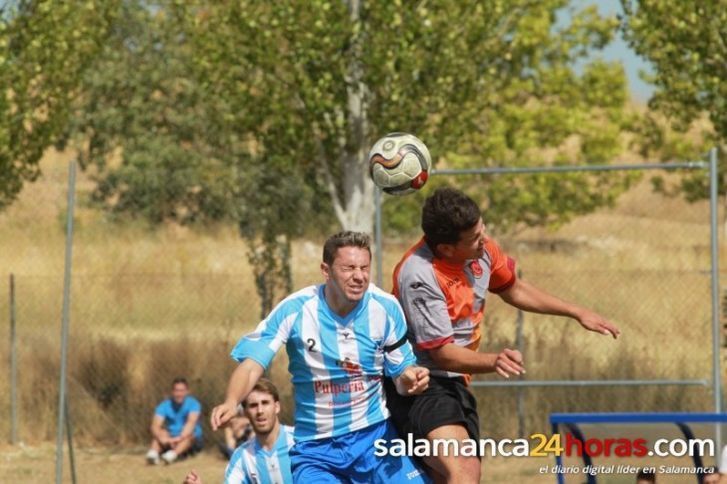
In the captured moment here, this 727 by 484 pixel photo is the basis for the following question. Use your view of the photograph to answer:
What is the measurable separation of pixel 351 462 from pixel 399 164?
2.87 metres

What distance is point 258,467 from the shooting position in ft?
25.5

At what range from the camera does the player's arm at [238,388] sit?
576cm

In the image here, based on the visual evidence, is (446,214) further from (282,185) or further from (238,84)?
(282,185)

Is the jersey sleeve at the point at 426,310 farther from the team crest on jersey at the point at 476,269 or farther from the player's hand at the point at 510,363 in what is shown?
the player's hand at the point at 510,363

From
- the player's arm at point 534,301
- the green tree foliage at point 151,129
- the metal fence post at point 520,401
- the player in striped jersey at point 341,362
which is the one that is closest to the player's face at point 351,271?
the player in striped jersey at point 341,362

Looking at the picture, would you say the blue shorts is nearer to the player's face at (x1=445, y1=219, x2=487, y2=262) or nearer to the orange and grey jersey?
the orange and grey jersey

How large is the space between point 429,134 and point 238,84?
206 centimetres

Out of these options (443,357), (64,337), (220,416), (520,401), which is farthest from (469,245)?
(520,401)

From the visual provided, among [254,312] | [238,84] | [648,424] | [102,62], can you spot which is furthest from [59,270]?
[648,424]

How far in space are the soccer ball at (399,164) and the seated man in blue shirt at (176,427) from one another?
547 cm

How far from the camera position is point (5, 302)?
1622 centimetres

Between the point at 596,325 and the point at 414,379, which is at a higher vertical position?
the point at 596,325

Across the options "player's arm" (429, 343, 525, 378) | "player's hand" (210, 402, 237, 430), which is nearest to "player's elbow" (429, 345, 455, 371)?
"player's arm" (429, 343, 525, 378)

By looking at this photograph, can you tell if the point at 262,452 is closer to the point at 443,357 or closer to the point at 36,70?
the point at 443,357
